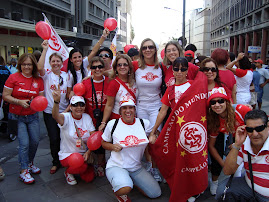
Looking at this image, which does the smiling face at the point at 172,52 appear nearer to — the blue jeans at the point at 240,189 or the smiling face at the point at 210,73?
the smiling face at the point at 210,73

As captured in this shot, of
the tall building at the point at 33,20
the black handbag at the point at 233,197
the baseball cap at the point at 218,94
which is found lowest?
the black handbag at the point at 233,197

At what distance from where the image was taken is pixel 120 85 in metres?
3.95

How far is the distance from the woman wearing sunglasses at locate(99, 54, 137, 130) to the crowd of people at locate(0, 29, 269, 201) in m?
0.02

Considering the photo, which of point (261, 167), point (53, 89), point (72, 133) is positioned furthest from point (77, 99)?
point (261, 167)

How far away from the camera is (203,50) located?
8075cm

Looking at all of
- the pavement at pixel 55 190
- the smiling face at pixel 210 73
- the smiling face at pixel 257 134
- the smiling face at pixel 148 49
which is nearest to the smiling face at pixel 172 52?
the smiling face at pixel 148 49

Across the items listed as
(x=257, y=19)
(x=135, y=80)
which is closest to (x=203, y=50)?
(x=257, y=19)

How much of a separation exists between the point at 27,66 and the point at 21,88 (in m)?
0.36

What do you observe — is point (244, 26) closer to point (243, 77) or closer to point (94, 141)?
point (243, 77)

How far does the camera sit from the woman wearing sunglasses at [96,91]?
4156mm

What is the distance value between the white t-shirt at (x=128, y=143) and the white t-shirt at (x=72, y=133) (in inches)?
22.4

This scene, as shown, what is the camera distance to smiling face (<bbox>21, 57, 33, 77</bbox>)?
3979mm

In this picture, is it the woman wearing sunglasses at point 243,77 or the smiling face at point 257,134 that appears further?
the woman wearing sunglasses at point 243,77

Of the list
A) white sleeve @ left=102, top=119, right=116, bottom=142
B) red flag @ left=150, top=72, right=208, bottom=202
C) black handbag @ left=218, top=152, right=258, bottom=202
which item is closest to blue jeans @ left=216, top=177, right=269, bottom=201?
black handbag @ left=218, top=152, right=258, bottom=202
